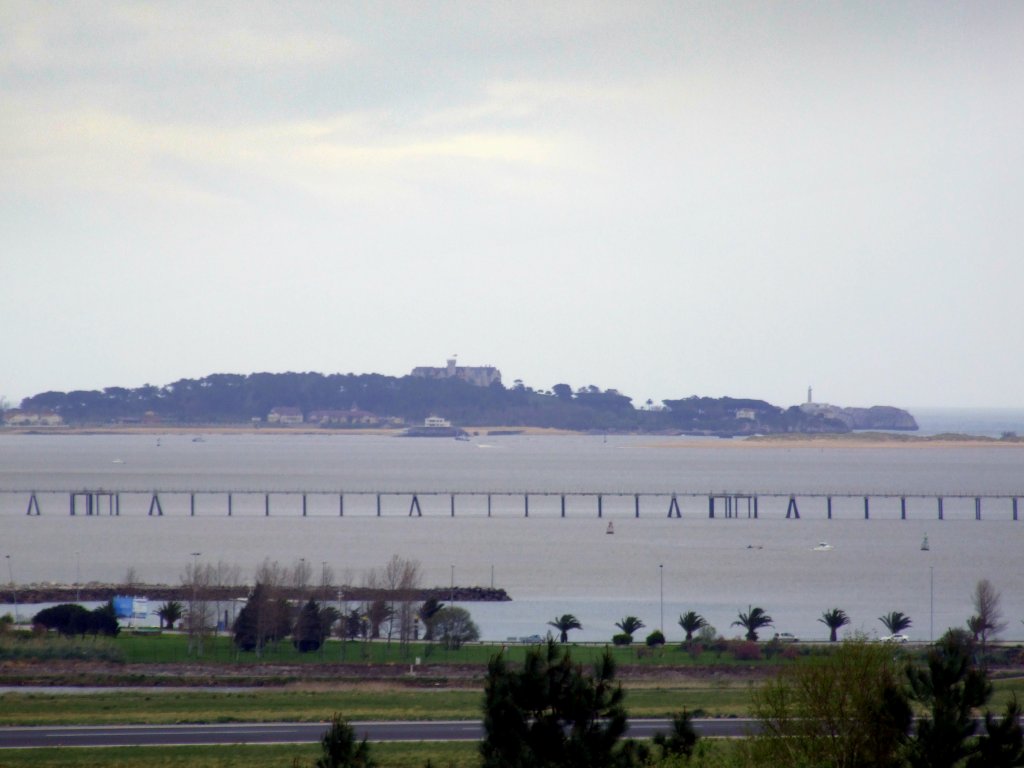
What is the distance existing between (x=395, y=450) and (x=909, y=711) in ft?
522

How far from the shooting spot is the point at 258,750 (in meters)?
15.8

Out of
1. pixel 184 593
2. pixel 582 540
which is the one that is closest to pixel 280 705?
pixel 184 593

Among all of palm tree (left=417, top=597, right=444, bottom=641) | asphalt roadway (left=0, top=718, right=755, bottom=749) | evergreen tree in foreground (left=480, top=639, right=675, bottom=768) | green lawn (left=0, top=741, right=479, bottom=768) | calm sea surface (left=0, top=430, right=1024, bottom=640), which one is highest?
evergreen tree in foreground (left=480, top=639, right=675, bottom=768)

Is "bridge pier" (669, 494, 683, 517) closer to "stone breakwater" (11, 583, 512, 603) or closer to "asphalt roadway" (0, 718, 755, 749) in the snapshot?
"stone breakwater" (11, 583, 512, 603)

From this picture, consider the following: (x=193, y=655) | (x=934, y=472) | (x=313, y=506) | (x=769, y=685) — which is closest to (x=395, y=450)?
(x=934, y=472)

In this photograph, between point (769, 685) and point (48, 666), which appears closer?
point (769, 685)

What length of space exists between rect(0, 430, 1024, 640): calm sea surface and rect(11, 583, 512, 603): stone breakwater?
1.04 m

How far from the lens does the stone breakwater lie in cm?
3497

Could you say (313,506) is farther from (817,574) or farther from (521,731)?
(521,731)

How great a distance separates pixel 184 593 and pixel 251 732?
19.4 metres

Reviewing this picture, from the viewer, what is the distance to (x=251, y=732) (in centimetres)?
1723

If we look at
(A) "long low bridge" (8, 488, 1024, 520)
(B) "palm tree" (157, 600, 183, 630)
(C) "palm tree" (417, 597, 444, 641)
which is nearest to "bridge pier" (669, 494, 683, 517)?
(A) "long low bridge" (8, 488, 1024, 520)

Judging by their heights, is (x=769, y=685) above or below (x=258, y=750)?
above

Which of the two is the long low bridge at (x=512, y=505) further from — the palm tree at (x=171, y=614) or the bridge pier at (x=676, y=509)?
the palm tree at (x=171, y=614)
